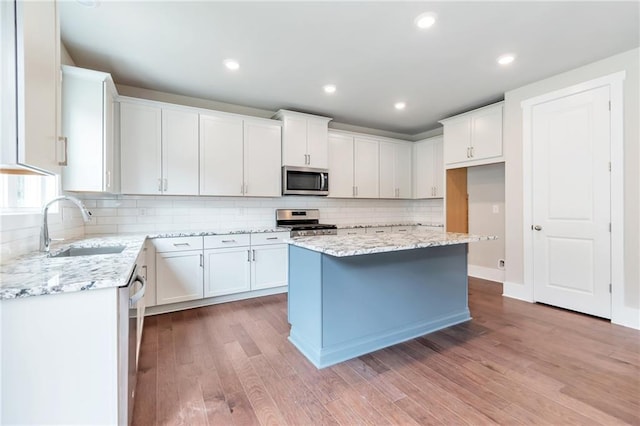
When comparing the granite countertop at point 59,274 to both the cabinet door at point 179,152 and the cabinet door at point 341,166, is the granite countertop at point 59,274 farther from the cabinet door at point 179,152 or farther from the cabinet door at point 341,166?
the cabinet door at point 341,166

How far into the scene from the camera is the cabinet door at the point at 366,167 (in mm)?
4793

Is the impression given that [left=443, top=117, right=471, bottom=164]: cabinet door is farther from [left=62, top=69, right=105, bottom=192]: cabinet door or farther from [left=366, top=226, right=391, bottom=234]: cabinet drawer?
[left=62, top=69, right=105, bottom=192]: cabinet door

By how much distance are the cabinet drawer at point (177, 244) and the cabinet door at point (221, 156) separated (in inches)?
24.4

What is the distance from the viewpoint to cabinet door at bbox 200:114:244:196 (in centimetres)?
357

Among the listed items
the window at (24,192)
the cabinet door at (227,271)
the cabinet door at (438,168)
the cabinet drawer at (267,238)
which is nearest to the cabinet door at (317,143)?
the cabinet drawer at (267,238)

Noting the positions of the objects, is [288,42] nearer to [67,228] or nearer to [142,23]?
[142,23]

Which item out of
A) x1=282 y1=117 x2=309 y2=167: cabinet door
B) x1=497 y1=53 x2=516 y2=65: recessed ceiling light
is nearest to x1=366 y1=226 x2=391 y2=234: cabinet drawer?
x1=282 y1=117 x2=309 y2=167: cabinet door

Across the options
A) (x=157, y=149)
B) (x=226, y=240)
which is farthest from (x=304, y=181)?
(x=157, y=149)

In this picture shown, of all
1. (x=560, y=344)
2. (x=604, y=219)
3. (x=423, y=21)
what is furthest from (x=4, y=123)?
(x=604, y=219)

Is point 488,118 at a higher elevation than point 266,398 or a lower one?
higher

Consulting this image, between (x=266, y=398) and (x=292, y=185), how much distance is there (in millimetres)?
2765

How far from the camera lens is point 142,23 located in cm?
223

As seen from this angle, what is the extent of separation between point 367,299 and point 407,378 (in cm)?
60

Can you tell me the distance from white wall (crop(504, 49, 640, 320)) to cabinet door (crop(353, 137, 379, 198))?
6.27ft
